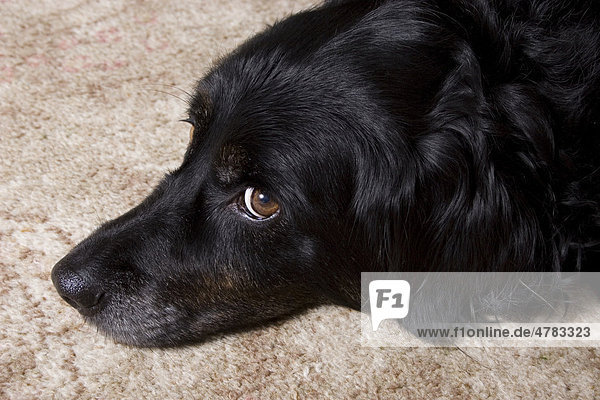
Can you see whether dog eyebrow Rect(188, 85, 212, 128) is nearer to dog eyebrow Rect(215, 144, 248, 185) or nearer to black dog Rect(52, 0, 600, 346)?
black dog Rect(52, 0, 600, 346)

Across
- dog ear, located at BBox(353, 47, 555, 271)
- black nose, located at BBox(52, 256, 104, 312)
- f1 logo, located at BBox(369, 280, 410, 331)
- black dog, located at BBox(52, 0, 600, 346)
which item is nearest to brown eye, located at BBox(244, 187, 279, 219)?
black dog, located at BBox(52, 0, 600, 346)

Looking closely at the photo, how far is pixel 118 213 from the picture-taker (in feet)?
8.81

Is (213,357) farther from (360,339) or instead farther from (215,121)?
(215,121)

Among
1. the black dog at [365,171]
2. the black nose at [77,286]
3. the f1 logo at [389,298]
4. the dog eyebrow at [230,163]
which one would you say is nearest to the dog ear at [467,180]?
the black dog at [365,171]

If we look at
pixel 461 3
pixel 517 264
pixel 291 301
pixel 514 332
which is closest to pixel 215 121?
pixel 291 301

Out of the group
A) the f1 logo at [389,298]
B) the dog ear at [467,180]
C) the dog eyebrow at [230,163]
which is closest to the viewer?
the dog ear at [467,180]

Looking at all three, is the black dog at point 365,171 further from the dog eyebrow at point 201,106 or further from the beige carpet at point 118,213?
the beige carpet at point 118,213

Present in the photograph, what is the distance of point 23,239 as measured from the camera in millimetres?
2535

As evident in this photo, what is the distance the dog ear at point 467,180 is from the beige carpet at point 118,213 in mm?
415

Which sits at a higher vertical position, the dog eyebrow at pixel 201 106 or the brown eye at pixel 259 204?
the dog eyebrow at pixel 201 106

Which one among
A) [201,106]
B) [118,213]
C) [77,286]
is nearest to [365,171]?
[201,106]

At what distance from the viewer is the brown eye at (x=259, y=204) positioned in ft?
6.82

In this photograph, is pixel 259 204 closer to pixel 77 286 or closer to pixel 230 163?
pixel 230 163

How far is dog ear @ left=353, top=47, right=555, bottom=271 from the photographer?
78.2 inches
